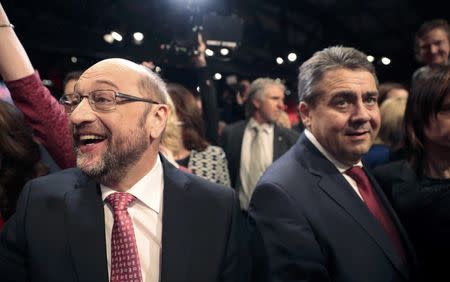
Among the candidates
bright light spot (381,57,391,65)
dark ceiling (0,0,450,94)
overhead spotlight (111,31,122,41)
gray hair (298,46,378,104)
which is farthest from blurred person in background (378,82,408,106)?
bright light spot (381,57,391,65)

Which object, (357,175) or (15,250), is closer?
(15,250)

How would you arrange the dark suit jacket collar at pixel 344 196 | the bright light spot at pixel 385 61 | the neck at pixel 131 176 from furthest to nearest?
the bright light spot at pixel 385 61, the dark suit jacket collar at pixel 344 196, the neck at pixel 131 176

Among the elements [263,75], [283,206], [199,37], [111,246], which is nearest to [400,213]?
[283,206]

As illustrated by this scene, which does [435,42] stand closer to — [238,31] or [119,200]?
[238,31]

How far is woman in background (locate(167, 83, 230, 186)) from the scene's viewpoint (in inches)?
110

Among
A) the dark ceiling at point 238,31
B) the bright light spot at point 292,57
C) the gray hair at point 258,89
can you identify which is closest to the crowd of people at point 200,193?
the dark ceiling at point 238,31

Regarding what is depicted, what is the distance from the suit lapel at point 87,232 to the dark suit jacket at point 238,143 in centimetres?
228

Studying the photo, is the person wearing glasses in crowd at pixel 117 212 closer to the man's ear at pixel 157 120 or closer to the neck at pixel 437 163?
the man's ear at pixel 157 120

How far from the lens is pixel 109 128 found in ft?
4.53

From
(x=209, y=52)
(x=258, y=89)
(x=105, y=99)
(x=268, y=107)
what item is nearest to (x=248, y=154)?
(x=268, y=107)

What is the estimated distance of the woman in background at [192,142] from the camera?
2.80m

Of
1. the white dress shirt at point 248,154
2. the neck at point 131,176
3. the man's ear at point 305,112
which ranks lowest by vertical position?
the white dress shirt at point 248,154

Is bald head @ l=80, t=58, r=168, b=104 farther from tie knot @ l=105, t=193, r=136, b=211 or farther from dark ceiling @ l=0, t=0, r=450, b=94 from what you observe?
dark ceiling @ l=0, t=0, r=450, b=94

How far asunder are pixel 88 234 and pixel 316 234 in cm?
72
